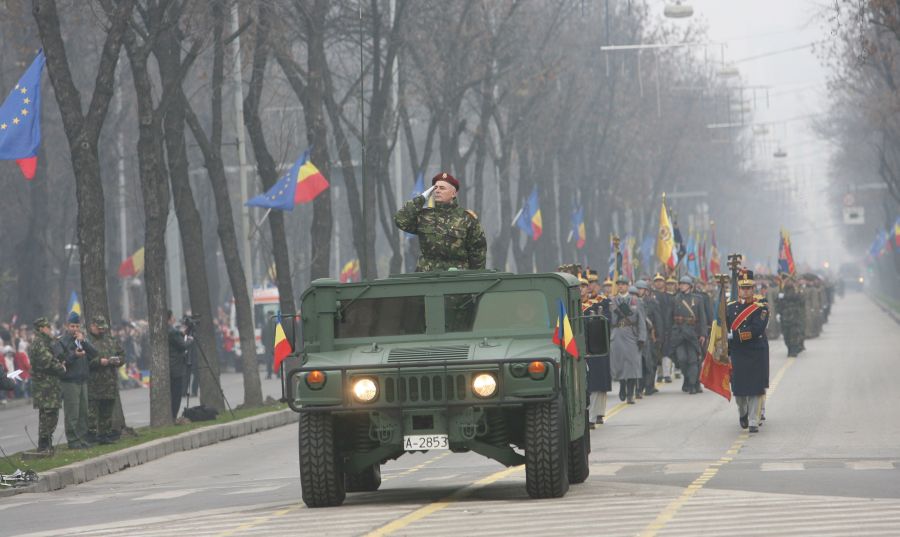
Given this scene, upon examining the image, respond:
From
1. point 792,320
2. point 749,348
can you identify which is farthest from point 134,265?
point 749,348

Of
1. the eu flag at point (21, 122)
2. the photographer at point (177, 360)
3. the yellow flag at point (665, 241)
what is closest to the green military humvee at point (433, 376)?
the eu flag at point (21, 122)

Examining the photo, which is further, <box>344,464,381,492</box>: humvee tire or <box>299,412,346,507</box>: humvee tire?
<box>344,464,381,492</box>: humvee tire

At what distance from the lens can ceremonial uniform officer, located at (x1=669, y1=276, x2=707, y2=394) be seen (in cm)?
3206

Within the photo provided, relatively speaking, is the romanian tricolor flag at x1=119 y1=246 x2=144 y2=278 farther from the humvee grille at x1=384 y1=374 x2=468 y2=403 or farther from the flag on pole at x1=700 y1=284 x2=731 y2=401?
the humvee grille at x1=384 y1=374 x2=468 y2=403

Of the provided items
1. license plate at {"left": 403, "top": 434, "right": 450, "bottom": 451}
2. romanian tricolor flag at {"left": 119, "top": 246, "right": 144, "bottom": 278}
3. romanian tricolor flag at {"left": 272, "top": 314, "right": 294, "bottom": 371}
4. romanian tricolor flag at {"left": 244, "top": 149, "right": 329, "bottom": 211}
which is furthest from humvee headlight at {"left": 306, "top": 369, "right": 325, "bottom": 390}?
romanian tricolor flag at {"left": 119, "top": 246, "right": 144, "bottom": 278}

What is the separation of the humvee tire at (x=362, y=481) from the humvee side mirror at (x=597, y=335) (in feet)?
6.53

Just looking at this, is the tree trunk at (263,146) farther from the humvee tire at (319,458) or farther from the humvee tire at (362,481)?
the humvee tire at (319,458)

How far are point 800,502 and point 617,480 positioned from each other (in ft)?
9.34

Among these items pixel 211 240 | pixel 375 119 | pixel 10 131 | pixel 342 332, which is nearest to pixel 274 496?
pixel 342 332

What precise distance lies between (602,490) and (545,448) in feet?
4.68

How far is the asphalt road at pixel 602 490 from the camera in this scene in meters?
13.0

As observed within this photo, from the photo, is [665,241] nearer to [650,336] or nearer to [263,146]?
[650,336]

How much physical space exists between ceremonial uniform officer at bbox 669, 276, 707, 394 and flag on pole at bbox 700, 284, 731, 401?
8.56 m

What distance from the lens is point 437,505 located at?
47.8ft
